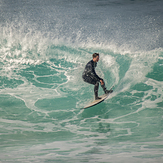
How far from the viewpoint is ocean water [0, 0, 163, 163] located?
3.92m

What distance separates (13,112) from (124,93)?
14.7 ft

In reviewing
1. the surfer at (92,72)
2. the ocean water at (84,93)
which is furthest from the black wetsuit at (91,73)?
the ocean water at (84,93)

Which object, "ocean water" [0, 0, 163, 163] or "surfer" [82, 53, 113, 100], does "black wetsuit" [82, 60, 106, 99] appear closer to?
"surfer" [82, 53, 113, 100]

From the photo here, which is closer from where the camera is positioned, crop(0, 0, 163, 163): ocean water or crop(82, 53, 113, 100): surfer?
crop(0, 0, 163, 163): ocean water

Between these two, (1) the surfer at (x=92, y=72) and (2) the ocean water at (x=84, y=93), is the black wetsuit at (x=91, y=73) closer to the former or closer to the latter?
(1) the surfer at (x=92, y=72)

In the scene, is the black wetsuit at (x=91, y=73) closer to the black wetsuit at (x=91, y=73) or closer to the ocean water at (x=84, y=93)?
the black wetsuit at (x=91, y=73)

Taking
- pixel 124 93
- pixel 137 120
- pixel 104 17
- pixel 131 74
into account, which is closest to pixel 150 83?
pixel 131 74

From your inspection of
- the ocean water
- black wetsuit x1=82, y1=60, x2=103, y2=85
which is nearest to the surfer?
black wetsuit x1=82, y1=60, x2=103, y2=85

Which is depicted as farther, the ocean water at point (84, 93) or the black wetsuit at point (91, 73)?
the black wetsuit at point (91, 73)

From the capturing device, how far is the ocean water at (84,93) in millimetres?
3918

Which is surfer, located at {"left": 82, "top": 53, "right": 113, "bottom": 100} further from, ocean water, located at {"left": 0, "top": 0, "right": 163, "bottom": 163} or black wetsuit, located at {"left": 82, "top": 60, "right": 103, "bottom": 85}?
ocean water, located at {"left": 0, "top": 0, "right": 163, "bottom": 163}

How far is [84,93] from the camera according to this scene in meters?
8.81

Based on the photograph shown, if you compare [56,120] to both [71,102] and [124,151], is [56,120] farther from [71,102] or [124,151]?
[124,151]

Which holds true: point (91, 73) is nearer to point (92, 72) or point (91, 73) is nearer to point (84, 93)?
point (92, 72)
